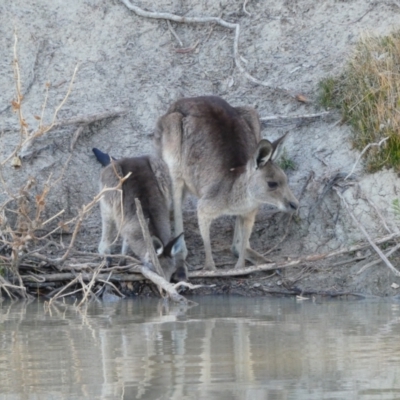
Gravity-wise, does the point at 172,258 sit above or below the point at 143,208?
below

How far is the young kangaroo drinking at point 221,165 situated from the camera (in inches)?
380

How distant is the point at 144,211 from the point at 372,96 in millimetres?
2584

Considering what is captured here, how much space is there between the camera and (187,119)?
10273 millimetres

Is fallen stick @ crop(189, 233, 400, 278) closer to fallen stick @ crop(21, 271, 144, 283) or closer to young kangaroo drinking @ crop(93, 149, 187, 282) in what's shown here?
young kangaroo drinking @ crop(93, 149, 187, 282)

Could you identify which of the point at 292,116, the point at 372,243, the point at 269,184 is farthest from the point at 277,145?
the point at 292,116

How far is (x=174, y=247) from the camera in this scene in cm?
935

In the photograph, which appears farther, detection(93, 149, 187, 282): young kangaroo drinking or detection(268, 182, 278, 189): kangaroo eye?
detection(268, 182, 278, 189): kangaroo eye

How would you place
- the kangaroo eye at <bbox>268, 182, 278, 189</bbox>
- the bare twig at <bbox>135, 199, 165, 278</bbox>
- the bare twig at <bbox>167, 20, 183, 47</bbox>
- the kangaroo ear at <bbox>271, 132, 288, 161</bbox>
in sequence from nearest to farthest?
the bare twig at <bbox>135, 199, 165, 278</bbox>
the kangaroo ear at <bbox>271, 132, 288, 161</bbox>
the kangaroo eye at <bbox>268, 182, 278, 189</bbox>
the bare twig at <bbox>167, 20, 183, 47</bbox>

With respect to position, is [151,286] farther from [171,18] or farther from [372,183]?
[171,18]

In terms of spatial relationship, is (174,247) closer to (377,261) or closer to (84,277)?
(84,277)

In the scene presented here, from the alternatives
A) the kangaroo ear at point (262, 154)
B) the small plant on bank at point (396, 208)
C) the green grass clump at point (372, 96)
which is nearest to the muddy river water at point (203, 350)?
the small plant on bank at point (396, 208)

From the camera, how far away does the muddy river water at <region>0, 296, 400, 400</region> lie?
18.3ft

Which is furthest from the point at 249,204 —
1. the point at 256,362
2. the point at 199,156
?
the point at 256,362

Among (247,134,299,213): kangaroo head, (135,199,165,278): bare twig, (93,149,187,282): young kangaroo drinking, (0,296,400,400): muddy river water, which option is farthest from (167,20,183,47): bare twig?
(0,296,400,400): muddy river water
